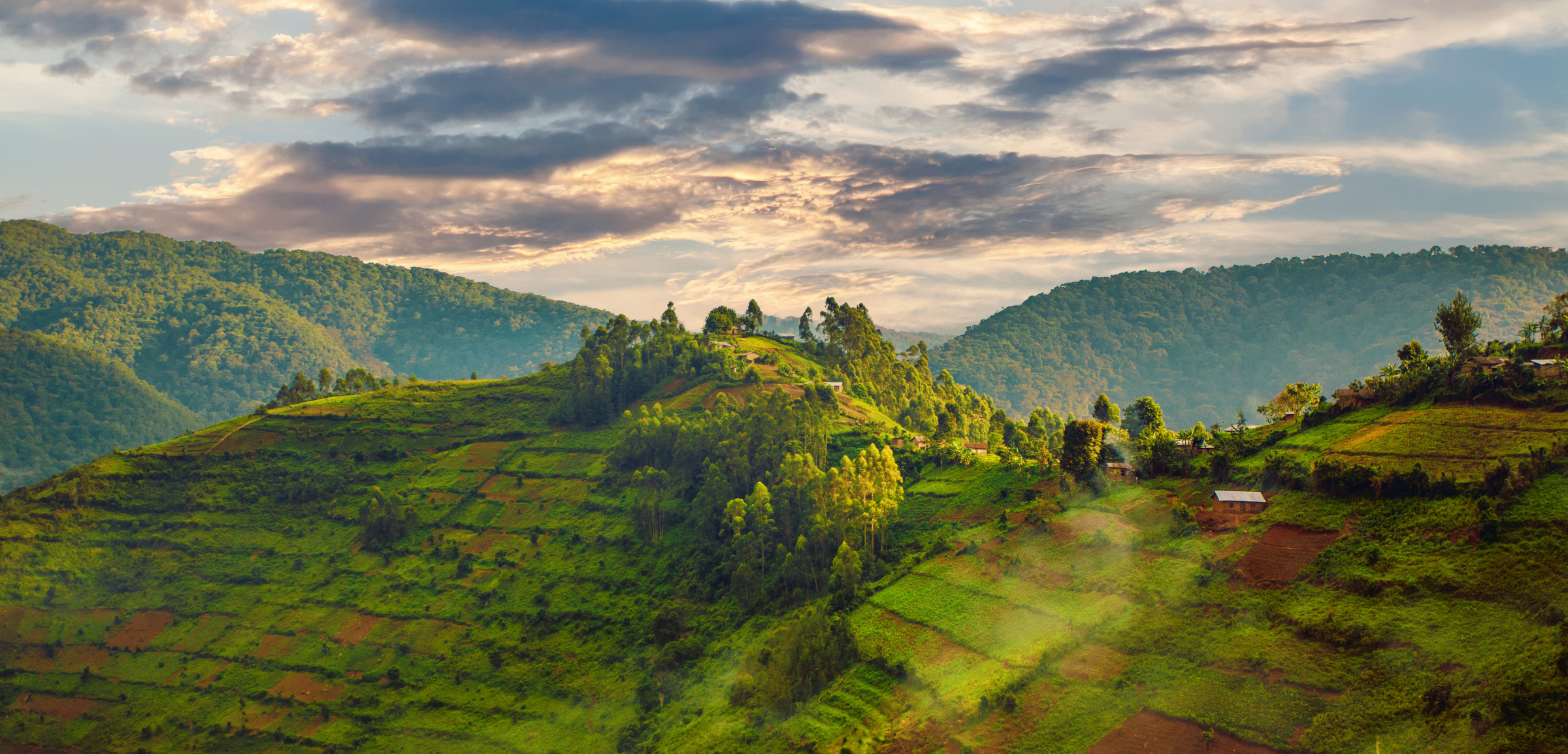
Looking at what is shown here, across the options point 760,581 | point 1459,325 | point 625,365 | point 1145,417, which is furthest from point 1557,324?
point 625,365

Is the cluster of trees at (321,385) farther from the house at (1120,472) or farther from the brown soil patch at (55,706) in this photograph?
the house at (1120,472)

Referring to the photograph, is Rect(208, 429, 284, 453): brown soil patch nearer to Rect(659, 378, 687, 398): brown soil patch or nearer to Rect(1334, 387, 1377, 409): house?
Rect(659, 378, 687, 398): brown soil patch

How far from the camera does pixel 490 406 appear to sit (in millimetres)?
126438

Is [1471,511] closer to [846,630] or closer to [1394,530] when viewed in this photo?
[1394,530]

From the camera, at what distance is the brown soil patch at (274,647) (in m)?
83.8

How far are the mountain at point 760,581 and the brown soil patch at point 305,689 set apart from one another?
1.51 ft

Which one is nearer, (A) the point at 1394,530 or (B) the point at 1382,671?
(B) the point at 1382,671

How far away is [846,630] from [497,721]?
30.3m

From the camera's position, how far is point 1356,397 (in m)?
64.1

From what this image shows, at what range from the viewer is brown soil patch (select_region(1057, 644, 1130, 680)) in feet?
157

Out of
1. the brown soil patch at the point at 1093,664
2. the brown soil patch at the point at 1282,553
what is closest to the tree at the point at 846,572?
the brown soil patch at the point at 1093,664

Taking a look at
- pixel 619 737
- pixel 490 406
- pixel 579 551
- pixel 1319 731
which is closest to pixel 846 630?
pixel 619 737

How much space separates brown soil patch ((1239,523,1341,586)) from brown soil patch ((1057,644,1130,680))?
28.7 feet

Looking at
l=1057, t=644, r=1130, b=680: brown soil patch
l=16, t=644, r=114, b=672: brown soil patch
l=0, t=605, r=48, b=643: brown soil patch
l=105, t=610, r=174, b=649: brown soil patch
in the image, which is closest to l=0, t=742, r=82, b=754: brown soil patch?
l=16, t=644, r=114, b=672: brown soil patch
